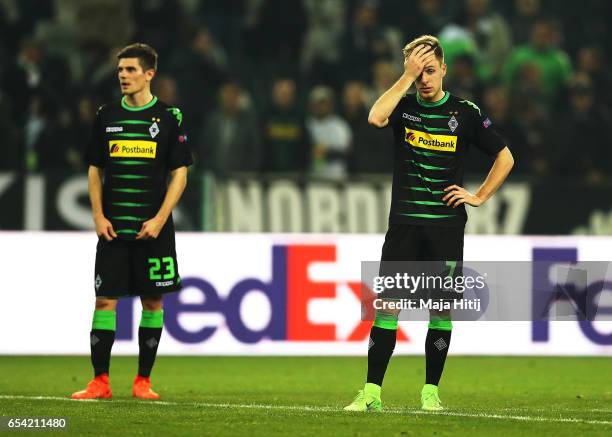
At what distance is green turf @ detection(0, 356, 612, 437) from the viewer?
26.5ft

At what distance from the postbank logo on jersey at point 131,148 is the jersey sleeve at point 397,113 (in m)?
1.71

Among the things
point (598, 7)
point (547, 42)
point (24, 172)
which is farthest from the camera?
point (598, 7)

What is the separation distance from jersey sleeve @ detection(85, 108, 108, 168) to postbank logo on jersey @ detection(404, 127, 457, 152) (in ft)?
6.90

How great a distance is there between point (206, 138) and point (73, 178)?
1945mm

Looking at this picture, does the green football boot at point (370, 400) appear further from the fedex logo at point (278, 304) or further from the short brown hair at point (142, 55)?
the fedex logo at point (278, 304)

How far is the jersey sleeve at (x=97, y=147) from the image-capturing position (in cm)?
961

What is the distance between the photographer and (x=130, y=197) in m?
9.54

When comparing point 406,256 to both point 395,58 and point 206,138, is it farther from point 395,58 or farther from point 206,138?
point 395,58

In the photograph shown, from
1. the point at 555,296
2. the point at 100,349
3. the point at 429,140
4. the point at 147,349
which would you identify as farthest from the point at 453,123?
the point at 555,296

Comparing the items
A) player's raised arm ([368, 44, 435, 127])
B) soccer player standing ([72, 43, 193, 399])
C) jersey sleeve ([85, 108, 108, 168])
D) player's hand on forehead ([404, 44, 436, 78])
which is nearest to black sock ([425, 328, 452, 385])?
player's raised arm ([368, 44, 435, 127])

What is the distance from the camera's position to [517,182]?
58.1 ft

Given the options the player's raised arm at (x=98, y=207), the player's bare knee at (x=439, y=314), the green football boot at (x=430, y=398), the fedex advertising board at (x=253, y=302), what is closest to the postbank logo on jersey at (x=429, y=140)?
the player's bare knee at (x=439, y=314)

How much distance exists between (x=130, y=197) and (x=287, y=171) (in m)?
8.78

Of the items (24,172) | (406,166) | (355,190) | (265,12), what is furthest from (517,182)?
(406,166)
